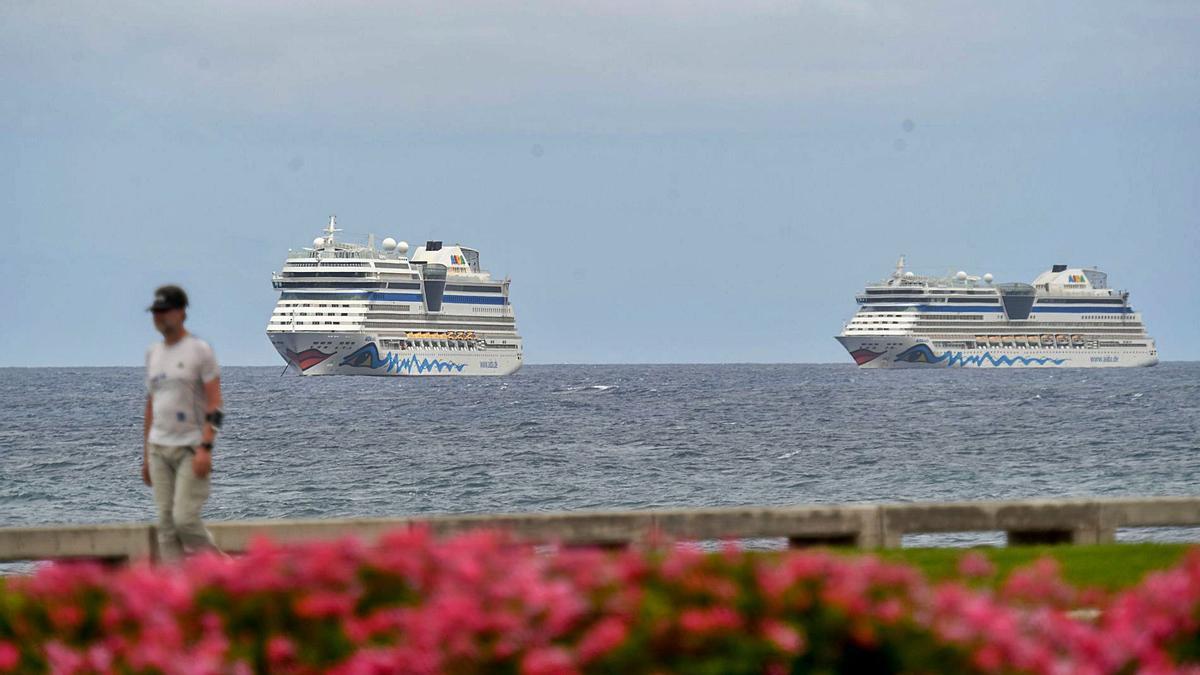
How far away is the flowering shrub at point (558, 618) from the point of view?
4.68 metres

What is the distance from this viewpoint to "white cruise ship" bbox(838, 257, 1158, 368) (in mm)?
134625

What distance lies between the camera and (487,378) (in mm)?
131625

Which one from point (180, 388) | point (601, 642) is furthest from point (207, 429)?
point (601, 642)

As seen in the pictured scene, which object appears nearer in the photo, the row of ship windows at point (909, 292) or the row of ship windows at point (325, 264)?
the row of ship windows at point (325, 264)

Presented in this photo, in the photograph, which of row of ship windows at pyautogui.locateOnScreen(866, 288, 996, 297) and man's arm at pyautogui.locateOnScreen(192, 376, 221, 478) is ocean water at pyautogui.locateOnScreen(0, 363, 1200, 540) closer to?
man's arm at pyautogui.locateOnScreen(192, 376, 221, 478)

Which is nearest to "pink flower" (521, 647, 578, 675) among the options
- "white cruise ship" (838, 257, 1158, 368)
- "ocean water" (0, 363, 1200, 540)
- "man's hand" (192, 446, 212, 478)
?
"man's hand" (192, 446, 212, 478)

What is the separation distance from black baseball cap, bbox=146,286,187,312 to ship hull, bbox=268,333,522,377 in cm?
10511

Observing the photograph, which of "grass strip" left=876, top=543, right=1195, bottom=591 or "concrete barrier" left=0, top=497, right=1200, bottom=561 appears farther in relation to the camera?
"concrete barrier" left=0, top=497, right=1200, bottom=561

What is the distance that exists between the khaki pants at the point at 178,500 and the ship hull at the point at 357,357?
10480cm

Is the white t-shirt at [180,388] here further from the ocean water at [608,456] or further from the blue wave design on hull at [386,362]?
the blue wave design on hull at [386,362]

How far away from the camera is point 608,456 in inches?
1667

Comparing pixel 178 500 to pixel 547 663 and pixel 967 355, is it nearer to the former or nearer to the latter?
pixel 547 663

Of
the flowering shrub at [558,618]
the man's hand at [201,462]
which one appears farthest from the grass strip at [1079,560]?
the flowering shrub at [558,618]

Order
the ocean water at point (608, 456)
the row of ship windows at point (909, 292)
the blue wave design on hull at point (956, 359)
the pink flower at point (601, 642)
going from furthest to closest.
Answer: the blue wave design on hull at point (956, 359) → the row of ship windows at point (909, 292) → the ocean water at point (608, 456) → the pink flower at point (601, 642)
